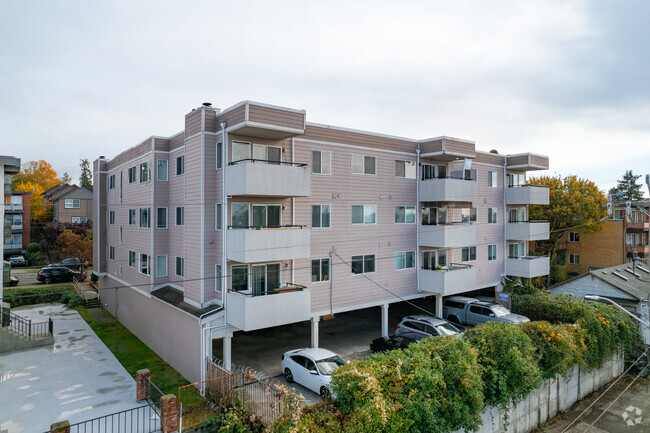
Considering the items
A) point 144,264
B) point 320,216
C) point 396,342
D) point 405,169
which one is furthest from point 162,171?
point 396,342

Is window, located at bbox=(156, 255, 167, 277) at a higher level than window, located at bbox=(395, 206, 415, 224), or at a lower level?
lower

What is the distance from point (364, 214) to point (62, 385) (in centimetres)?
1503

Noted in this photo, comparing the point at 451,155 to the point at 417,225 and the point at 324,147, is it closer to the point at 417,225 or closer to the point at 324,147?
the point at 417,225

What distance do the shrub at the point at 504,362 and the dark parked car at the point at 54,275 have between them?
36753mm

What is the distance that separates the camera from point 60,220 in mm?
49188

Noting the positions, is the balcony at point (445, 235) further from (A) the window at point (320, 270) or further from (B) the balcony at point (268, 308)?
(B) the balcony at point (268, 308)

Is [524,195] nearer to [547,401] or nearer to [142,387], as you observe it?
[547,401]

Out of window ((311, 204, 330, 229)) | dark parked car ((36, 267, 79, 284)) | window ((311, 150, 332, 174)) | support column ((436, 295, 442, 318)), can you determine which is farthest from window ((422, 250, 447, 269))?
dark parked car ((36, 267, 79, 284))

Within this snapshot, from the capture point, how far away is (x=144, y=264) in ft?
70.4

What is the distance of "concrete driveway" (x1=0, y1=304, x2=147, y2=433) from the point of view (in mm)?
12984

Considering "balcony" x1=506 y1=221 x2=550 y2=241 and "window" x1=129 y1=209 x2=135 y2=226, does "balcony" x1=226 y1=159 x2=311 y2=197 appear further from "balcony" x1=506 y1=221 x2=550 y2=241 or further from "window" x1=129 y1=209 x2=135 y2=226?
"balcony" x1=506 y1=221 x2=550 y2=241

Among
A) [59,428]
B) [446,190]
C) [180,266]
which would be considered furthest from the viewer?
[446,190]

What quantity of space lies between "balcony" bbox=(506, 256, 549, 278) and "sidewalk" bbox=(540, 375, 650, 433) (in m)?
9.50

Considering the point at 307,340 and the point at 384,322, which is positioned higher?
the point at 384,322
